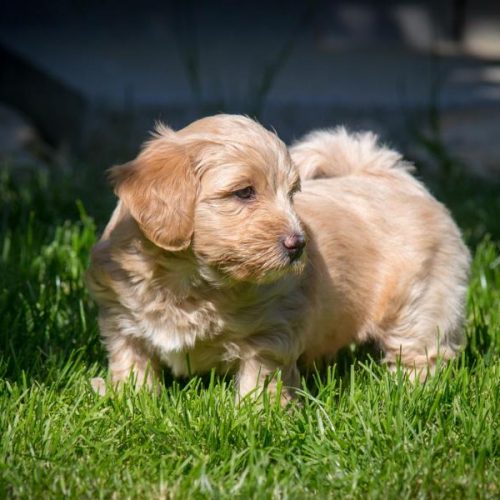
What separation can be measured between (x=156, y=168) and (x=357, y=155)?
148 cm

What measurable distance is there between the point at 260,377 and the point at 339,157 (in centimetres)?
142

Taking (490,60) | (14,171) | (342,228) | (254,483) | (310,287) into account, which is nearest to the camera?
(254,483)

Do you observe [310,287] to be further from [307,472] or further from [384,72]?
[384,72]

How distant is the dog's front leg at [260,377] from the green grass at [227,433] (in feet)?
0.21

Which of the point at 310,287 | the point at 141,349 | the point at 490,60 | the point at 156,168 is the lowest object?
the point at 490,60

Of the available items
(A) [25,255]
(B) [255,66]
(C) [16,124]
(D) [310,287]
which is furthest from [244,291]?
(B) [255,66]

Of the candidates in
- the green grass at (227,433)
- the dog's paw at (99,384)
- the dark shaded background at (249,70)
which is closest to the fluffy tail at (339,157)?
the green grass at (227,433)

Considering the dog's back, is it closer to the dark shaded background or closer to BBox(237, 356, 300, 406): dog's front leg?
BBox(237, 356, 300, 406): dog's front leg

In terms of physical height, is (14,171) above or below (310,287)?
below

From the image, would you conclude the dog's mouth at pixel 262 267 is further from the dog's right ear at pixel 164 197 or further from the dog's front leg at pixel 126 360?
the dog's front leg at pixel 126 360

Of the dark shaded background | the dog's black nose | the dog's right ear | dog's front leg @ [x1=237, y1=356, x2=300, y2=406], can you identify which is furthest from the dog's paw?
the dark shaded background

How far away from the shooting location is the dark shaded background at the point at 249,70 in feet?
27.3

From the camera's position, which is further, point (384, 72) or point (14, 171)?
point (384, 72)

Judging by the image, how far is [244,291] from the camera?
3668 mm
